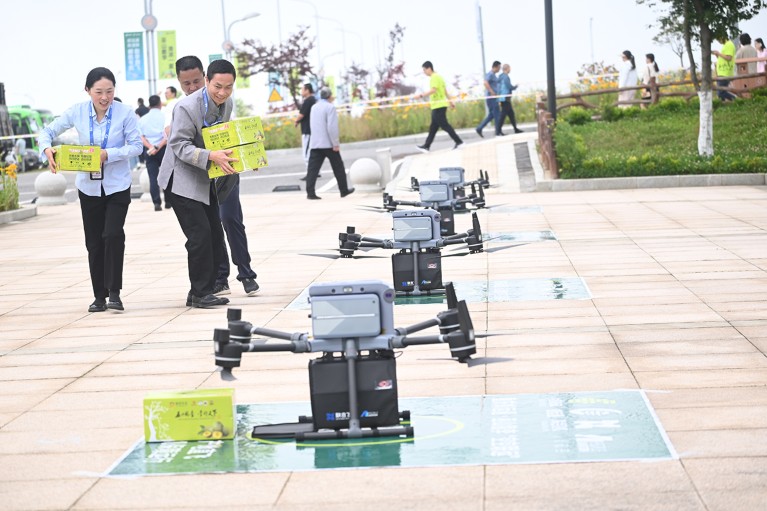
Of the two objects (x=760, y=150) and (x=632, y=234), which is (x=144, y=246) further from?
(x=760, y=150)

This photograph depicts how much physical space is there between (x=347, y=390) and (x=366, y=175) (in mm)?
18784

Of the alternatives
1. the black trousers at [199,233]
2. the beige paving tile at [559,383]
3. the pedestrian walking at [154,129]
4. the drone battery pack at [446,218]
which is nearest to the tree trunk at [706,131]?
the pedestrian walking at [154,129]

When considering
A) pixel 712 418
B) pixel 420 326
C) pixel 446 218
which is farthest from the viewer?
pixel 446 218

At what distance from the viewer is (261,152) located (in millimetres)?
10203

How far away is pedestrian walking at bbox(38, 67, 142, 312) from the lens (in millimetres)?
10945

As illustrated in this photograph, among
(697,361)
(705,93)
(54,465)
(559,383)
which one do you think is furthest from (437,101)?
(54,465)

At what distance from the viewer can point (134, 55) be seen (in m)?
47.1

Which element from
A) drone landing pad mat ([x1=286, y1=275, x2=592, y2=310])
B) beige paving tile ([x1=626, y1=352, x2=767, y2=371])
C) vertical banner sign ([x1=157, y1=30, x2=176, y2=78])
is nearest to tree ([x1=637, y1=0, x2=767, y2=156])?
drone landing pad mat ([x1=286, y1=275, x2=592, y2=310])

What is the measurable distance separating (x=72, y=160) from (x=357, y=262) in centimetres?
386

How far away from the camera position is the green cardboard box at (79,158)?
10.7 metres

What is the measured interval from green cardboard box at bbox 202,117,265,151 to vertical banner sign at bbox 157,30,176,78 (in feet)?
159

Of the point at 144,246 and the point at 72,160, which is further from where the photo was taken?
the point at 144,246

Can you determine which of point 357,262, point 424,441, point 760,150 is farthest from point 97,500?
point 760,150

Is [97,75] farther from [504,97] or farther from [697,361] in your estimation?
[504,97]
